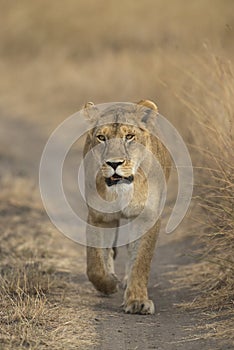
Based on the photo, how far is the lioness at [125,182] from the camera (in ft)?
18.4

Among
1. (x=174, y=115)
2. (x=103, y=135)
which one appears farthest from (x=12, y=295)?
(x=174, y=115)

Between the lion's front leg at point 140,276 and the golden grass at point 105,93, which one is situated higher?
the golden grass at point 105,93

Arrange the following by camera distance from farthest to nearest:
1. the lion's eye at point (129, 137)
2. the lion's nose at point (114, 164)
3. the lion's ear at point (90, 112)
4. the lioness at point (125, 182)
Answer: the lion's ear at point (90, 112)
the lion's eye at point (129, 137)
the lioness at point (125, 182)
the lion's nose at point (114, 164)

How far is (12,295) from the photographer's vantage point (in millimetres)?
5691

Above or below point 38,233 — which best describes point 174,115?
above

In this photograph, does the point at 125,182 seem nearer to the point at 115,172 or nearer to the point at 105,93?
the point at 115,172

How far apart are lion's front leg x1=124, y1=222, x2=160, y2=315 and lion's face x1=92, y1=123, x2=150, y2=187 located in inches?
17.1

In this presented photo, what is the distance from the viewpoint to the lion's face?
5.52m

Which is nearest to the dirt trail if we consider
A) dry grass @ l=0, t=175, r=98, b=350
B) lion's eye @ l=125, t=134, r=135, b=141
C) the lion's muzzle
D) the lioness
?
dry grass @ l=0, t=175, r=98, b=350

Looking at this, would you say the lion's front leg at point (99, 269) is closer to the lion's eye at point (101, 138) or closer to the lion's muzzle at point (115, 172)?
the lion's muzzle at point (115, 172)

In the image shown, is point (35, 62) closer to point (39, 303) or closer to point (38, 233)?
point (38, 233)

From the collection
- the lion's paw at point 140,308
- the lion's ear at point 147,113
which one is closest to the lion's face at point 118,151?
the lion's ear at point 147,113

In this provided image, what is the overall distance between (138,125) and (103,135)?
32 centimetres

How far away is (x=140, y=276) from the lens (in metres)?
5.77
